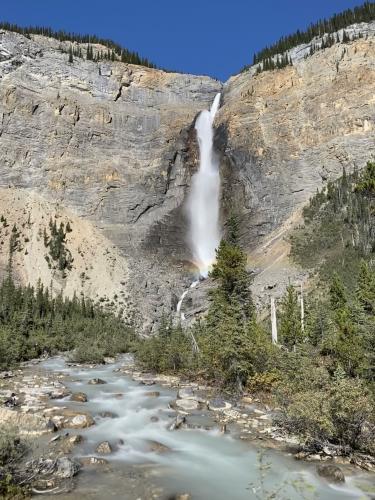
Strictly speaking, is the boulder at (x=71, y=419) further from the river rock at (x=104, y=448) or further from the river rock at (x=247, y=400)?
the river rock at (x=247, y=400)

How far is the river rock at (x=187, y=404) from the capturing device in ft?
59.0

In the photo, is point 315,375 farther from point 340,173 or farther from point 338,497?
point 340,173

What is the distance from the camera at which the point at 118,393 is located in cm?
2191

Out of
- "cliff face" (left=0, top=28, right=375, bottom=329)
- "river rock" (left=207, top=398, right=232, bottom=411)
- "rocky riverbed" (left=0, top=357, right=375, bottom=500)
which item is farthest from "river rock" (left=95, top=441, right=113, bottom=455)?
"cliff face" (left=0, top=28, right=375, bottom=329)

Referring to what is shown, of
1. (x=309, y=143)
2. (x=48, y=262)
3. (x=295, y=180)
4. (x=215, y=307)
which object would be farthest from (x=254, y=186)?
(x=215, y=307)

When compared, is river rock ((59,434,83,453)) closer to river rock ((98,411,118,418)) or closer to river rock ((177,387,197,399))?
river rock ((98,411,118,418))

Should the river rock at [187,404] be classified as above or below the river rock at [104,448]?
above

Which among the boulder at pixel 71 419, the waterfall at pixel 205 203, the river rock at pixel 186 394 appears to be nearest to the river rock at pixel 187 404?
the river rock at pixel 186 394

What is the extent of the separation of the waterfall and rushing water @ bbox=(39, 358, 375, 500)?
50.3m

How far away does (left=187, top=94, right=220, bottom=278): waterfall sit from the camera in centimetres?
7081

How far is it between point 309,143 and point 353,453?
210 feet

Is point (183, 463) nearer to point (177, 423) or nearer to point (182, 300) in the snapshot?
point (177, 423)

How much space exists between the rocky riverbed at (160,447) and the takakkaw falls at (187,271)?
0.08m

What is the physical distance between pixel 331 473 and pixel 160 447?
5.15 m
